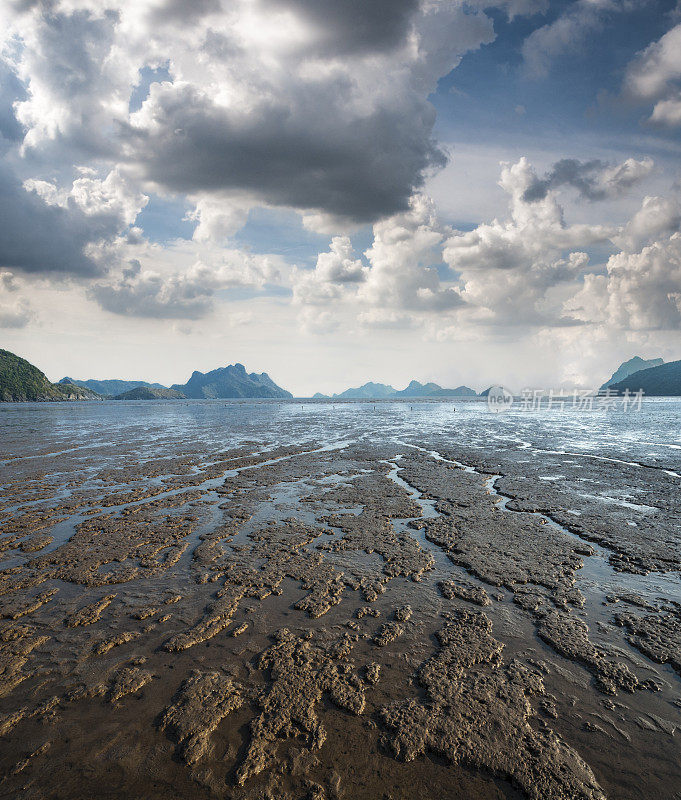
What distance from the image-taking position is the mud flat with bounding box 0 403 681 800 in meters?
4.85

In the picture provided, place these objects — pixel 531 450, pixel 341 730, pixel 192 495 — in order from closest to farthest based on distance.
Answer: pixel 341 730
pixel 192 495
pixel 531 450

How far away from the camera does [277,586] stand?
961cm

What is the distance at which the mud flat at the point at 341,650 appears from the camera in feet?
15.9

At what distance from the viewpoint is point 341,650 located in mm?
7066

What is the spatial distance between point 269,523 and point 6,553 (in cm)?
805

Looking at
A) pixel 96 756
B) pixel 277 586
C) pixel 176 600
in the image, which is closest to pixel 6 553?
pixel 176 600

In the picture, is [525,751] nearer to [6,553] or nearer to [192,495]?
[6,553]

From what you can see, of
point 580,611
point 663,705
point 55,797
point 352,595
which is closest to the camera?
point 55,797

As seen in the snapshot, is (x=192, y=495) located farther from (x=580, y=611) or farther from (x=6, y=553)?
(x=580, y=611)

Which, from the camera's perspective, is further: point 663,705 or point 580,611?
point 580,611

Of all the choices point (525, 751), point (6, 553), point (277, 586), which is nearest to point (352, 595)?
point (277, 586)

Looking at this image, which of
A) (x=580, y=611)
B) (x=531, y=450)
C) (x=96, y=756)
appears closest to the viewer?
(x=96, y=756)

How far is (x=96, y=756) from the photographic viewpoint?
497cm

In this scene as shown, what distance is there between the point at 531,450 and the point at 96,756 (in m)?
33.9
